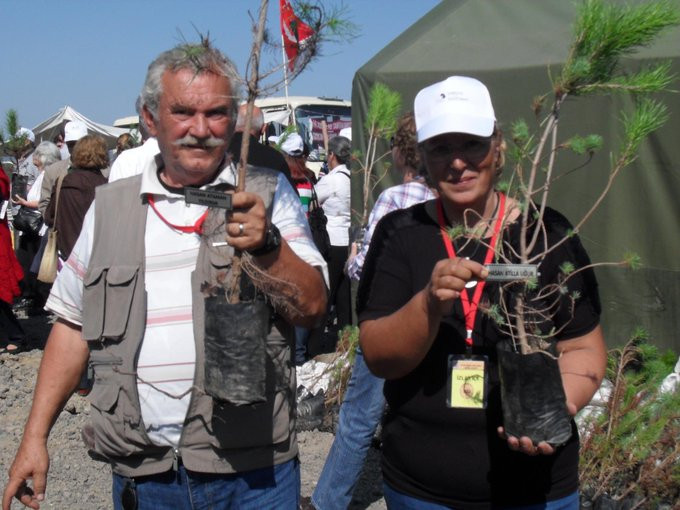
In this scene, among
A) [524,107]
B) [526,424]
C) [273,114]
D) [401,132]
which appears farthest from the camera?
[273,114]

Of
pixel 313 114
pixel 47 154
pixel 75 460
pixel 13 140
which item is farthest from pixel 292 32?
pixel 313 114

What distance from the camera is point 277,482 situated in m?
2.29

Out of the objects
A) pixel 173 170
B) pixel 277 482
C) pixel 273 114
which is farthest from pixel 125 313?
pixel 273 114

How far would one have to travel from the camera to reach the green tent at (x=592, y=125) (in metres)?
5.08

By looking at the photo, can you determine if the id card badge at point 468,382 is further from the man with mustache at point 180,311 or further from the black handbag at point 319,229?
the black handbag at point 319,229

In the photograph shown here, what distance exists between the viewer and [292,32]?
2.20m

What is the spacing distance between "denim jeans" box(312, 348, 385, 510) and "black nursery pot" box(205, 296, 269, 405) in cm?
186

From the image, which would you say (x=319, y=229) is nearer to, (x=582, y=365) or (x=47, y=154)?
(x=47, y=154)

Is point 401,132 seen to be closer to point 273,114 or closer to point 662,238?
point 662,238

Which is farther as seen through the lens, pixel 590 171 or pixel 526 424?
pixel 590 171

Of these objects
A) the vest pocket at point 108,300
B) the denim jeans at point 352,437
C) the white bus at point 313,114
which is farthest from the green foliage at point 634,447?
the white bus at point 313,114

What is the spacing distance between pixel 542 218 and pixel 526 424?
1.68 ft

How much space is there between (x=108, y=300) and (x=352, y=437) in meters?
2.00

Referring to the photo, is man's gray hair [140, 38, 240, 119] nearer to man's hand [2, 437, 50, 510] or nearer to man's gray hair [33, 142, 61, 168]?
man's hand [2, 437, 50, 510]
